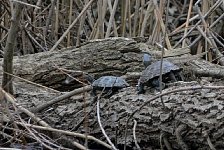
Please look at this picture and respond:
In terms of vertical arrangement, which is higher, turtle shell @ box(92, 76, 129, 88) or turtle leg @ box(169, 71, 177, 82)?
turtle leg @ box(169, 71, 177, 82)

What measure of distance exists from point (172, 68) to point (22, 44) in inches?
64.4

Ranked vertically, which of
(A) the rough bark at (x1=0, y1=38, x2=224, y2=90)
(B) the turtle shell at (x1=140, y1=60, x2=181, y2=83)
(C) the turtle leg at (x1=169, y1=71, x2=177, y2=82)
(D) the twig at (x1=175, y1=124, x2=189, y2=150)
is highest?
(B) the turtle shell at (x1=140, y1=60, x2=181, y2=83)

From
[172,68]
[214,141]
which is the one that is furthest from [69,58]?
[214,141]

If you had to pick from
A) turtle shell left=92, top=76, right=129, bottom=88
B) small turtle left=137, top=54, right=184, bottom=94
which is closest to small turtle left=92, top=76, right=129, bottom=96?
turtle shell left=92, top=76, right=129, bottom=88

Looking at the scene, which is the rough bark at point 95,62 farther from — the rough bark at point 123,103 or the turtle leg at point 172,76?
the turtle leg at point 172,76

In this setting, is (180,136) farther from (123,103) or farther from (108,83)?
(108,83)

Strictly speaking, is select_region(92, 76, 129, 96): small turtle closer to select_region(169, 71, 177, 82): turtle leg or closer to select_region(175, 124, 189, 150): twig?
select_region(169, 71, 177, 82): turtle leg

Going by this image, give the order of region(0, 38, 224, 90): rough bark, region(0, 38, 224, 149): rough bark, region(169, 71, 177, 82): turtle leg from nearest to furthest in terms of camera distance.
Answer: region(0, 38, 224, 149): rough bark → region(169, 71, 177, 82): turtle leg → region(0, 38, 224, 90): rough bark

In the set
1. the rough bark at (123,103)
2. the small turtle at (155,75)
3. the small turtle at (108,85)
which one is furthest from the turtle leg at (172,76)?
the small turtle at (108,85)

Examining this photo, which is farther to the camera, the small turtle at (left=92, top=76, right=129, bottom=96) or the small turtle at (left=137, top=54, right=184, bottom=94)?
the small turtle at (left=92, top=76, right=129, bottom=96)

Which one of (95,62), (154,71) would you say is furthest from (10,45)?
(95,62)

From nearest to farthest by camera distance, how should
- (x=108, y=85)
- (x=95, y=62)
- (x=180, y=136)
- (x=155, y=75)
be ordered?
(x=180, y=136) < (x=155, y=75) < (x=108, y=85) < (x=95, y=62)

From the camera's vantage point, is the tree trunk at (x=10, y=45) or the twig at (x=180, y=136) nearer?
the twig at (x=180, y=136)

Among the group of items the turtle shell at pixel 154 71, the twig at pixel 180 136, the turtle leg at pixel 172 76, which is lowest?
the twig at pixel 180 136
